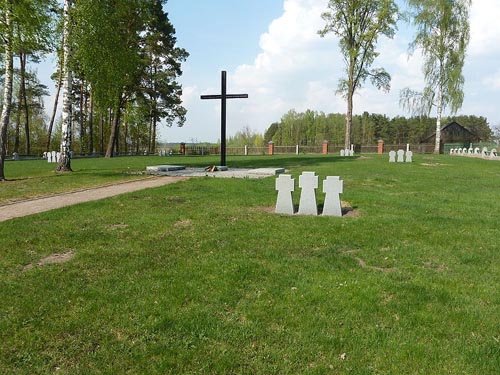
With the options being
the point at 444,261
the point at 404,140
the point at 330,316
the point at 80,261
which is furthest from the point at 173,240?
the point at 404,140

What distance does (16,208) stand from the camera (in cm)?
765

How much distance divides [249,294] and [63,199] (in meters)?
6.73

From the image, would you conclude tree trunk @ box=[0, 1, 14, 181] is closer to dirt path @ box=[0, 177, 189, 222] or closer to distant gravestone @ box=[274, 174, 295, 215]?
dirt path @ box=[0, 177, 189, 222]

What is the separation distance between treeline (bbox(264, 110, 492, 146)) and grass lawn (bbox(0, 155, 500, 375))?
63.8 meters

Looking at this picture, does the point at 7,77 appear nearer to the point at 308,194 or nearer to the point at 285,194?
the point at 285,194

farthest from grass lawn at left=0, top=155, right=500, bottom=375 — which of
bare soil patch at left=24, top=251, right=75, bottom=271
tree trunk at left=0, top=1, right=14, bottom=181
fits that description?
tree trunk at left=0, top=1, right=14, bottom=181

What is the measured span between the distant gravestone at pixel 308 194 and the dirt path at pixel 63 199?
4.83 metres

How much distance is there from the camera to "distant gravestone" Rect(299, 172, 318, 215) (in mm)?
7148

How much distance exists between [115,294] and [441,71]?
131 ft

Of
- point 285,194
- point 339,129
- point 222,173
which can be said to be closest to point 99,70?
point 222,173

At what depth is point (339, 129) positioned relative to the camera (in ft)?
236

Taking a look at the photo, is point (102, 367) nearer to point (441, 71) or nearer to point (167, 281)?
point (167, 281)

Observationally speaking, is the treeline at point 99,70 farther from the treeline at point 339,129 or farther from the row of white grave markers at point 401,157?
the treeline at point 339,129

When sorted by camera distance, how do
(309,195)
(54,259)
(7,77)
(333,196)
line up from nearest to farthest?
(54,259)
(333,196)
(309,195)
(7,77)
